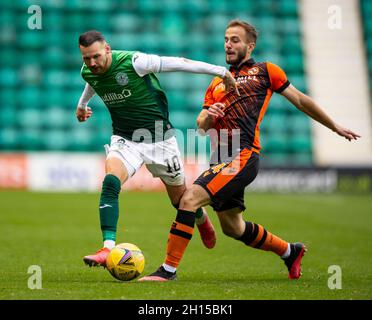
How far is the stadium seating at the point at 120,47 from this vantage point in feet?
89.2

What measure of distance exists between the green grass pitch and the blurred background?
26.3ft

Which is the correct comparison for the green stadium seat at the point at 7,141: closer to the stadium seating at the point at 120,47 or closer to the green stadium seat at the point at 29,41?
the stadium seating at the point at 120,47

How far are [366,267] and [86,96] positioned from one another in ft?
10.9

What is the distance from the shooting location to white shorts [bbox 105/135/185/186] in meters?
7.21

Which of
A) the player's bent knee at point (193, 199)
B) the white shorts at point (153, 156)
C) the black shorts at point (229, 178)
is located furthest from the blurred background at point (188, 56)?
the player's bent knee at point (193, 199)

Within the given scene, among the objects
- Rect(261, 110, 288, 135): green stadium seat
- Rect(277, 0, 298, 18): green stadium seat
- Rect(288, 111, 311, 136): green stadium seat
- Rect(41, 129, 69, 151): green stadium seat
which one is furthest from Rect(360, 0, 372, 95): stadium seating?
Rect(41, 129, 69, 151): green stadium seat

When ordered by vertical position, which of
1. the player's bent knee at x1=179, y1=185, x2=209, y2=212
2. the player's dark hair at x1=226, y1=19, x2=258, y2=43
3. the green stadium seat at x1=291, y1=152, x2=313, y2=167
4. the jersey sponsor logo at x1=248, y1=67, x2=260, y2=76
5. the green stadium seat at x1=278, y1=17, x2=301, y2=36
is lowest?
the green stadium seat at x1=291, y1=152, x2=313, y2=167

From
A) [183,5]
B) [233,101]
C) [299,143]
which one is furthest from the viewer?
[183,5]

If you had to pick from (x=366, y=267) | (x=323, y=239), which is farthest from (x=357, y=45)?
(x=366, y=267)

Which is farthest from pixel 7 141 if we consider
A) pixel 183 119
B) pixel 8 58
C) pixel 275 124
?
pixel 275 124

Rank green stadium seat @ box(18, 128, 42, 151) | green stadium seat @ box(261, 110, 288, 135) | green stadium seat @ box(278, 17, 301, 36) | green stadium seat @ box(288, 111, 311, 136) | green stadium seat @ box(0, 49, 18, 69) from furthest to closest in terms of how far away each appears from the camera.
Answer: green stadium seat @ box(278, 17, 301, 36), green stadium seat @ box(288, 111, 311, 136), green stadium seat @ box(261, 110, 288, 135), green stadium seat @ box(0, 49, 18, 69), green stadium seat @ box(18, 128, 42, 151)

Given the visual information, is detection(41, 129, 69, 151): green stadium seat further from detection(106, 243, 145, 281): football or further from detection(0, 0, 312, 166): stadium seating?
detection(106, 243, 145, 281): football
